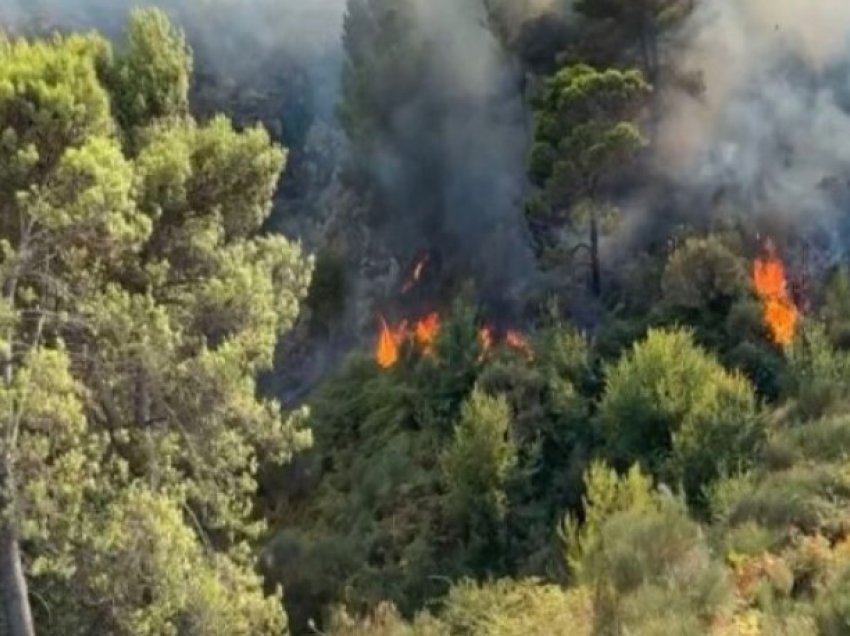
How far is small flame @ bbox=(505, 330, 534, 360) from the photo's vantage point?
22.9 m

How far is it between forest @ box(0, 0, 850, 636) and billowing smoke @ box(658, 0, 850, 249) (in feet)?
0.25

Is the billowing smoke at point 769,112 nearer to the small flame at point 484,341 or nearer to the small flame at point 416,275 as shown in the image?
the small flame at point 484,341

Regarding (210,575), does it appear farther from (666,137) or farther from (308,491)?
(666,137)

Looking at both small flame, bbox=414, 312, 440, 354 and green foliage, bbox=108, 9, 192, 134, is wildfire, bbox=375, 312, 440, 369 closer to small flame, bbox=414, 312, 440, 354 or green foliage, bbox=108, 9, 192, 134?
small flame, bbox=414, 312, 440, 354

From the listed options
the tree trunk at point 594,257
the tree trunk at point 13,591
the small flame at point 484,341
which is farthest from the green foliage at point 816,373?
the tree trunk at point 13,591

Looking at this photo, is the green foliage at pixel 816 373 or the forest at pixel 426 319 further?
the green foliage at pixel 816 373

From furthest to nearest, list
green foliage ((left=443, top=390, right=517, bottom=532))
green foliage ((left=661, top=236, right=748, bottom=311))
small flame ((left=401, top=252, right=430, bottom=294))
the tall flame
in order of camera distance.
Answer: small flame ((left=401, top=252, right=430, bottom=294)), the tall flame, green foliage ((left=661, top=236, right=748, bottom=311)), green foliage ((left=443, top=390, right=517, bottom=532))

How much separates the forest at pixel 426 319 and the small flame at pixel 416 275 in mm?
83

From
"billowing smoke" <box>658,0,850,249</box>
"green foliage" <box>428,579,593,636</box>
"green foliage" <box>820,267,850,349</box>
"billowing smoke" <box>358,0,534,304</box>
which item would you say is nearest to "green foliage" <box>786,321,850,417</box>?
"green foliage" <box>820,267,850,349</box>

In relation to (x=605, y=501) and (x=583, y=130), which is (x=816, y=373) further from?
(x=583, y=130)

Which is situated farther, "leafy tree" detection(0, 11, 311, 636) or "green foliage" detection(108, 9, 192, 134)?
"green foliage" detection(108, 9, 192, 134)

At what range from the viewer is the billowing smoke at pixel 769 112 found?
25719 mm

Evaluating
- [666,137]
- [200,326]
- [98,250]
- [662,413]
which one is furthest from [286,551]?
[666,137]

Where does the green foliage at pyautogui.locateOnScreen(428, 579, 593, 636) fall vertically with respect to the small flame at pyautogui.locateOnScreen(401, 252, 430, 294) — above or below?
below
